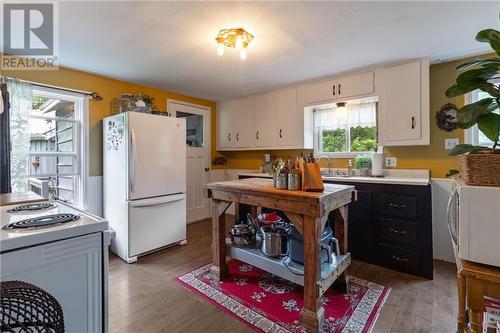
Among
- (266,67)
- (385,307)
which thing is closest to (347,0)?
(266,67)

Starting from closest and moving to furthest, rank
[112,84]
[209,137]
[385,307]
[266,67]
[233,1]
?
[233,1]
[385,307]
[266,67]
[112,84]
[209,137]

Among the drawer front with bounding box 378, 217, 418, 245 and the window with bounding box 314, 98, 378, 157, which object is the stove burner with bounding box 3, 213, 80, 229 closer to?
the drawer front with bounding box 378, 217, 418, 245

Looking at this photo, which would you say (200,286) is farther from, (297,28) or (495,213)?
(297,28)

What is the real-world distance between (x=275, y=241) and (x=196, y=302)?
0.81 metres

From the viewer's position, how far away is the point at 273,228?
2.06 metres

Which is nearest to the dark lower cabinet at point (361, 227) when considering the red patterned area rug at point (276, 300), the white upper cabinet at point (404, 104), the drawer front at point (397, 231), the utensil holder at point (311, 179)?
the drawer front at point (397, 231)

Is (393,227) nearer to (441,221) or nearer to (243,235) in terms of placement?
(441,221)

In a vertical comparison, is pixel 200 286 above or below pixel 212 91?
below

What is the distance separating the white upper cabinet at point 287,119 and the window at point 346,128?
326 mm

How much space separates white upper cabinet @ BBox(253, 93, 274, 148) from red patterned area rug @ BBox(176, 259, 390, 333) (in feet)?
7.18

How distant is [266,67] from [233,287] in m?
2.42

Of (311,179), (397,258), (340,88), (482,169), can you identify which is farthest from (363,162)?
(482,169)

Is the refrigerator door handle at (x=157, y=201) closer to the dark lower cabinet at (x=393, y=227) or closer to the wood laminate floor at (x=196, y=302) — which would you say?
the wood laminate floor at (x=196, y=302)
